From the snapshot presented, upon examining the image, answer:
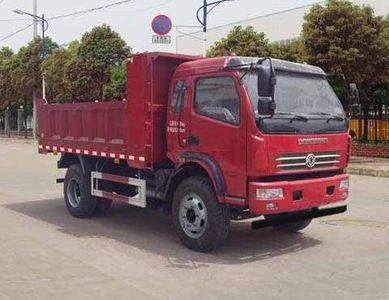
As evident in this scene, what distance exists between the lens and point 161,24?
2194 cm

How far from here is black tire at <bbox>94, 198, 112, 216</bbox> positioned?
10.4m

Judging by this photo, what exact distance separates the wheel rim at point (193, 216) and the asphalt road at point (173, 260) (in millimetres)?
289

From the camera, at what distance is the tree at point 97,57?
3675 centimetres

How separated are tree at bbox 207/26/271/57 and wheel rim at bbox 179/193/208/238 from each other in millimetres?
19901

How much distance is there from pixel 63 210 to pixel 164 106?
3.77 meters

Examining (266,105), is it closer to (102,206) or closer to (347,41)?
(102,206)

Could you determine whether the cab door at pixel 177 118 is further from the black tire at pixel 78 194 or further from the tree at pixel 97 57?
the tree at pixel 97 57

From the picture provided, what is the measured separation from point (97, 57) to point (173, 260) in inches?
1219

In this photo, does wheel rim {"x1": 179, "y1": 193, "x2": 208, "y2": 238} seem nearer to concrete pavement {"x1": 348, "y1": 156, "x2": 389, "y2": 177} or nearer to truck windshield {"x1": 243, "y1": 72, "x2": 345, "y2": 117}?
truck windshield {"x1": 243, "y1": 72, "x2": 345, "y2": 117}

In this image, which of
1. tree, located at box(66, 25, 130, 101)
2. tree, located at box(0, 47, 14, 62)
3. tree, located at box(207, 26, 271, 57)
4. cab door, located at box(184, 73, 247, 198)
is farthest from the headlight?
tree, located at box(0, 47, 14, 62)

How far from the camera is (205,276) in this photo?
654cm

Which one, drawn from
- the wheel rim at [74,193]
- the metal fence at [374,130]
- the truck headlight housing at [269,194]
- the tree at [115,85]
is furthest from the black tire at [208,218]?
the tree at [115,85]

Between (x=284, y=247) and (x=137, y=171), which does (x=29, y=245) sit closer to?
→ (x=137, y=171)

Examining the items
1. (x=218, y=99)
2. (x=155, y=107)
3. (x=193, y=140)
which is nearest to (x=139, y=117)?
(x=155, y=107)
